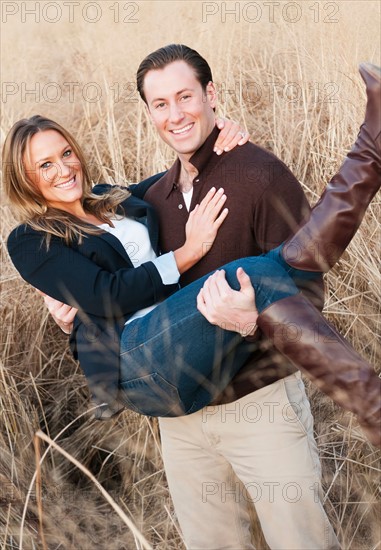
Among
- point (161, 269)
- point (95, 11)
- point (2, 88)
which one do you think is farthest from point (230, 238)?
point (95, 11)

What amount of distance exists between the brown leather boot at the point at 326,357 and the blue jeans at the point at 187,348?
0.18 feet

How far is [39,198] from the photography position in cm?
245

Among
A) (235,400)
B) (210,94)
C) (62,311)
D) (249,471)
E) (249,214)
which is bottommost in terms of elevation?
(249,471)

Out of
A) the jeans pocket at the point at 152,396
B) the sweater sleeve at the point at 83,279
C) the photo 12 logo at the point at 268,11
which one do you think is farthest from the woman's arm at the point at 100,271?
the photo 12 logo at the point at 268,11

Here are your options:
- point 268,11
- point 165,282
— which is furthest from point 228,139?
point 268,11

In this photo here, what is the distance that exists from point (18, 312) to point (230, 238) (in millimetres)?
1360

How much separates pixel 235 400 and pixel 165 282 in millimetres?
401

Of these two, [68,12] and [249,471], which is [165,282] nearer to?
[249,471]

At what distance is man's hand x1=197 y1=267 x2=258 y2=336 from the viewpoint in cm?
178

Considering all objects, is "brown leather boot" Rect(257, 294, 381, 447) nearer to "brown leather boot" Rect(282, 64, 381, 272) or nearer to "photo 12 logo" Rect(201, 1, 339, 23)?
"brown leather boot" Rect(282, 64, 381, 272)

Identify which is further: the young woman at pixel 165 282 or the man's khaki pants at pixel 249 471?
the man's khaki pants at pixel 249 471

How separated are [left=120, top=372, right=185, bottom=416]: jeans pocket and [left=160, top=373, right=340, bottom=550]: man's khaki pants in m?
0.17

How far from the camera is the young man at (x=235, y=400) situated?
2082 mm

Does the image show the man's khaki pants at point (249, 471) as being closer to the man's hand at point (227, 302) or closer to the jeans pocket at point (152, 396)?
the jeans pocket at point (152, 396)
